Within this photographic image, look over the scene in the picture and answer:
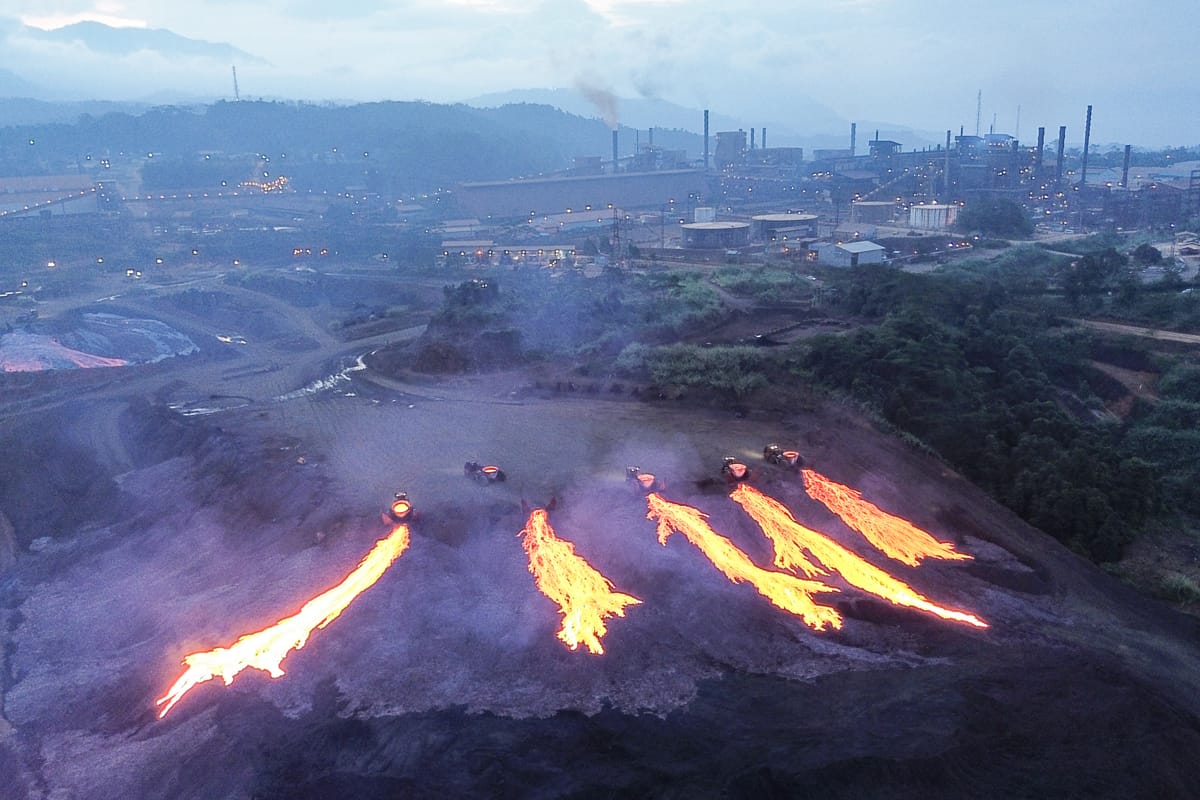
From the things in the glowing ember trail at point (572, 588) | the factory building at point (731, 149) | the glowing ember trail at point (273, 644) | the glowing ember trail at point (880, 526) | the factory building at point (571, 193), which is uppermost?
the factory building at point (731, 149)

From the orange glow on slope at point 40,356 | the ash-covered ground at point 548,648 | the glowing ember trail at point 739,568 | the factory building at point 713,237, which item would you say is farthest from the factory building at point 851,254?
the orange glow on slope at point 40,356

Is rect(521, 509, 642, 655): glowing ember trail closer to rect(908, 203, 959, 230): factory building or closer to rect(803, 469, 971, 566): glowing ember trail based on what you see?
rect(803, 469, 971, 566): glowing ember trail

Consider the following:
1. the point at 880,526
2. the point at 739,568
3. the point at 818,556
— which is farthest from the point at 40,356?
the point at 880,526

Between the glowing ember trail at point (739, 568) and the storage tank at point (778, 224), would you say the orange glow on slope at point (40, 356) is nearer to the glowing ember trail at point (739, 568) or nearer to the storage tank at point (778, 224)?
the glowing ember trail at point (739, 568)

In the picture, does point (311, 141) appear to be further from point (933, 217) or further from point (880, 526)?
point (880, 526)

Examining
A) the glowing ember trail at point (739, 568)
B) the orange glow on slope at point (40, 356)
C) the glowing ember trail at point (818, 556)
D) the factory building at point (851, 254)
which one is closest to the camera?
the glowing ember trail at point (739, 568)

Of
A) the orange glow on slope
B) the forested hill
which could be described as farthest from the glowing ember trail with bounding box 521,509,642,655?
the forested hill
